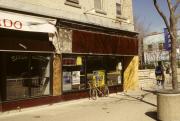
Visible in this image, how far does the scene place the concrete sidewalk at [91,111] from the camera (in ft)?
35.6

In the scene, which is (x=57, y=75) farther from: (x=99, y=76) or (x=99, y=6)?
(x=99, y=6)

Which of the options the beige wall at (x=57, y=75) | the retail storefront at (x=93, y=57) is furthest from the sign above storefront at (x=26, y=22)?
the beige wall at (x=57, y=75)

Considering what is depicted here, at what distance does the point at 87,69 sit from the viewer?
52.6 ft

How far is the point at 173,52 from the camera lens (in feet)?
38.8

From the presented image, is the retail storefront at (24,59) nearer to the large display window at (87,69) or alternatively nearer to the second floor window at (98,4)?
the large display window at (87,69)

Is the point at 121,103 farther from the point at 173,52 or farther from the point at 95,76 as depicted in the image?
the point at 173,52

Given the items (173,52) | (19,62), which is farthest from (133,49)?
(19,62)

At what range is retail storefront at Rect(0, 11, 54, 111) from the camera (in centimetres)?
1166

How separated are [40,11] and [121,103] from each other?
5.53 meters

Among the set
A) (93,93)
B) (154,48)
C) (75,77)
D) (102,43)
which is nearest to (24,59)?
(75,77)

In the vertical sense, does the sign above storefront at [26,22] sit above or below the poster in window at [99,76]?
above

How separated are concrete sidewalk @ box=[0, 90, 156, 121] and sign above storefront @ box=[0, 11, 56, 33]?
323cm

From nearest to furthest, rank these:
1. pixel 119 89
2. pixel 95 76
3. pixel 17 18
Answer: pixel 17 18 → pixel 95 76 → pixel 119 89

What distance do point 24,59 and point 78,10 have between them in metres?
4.28
